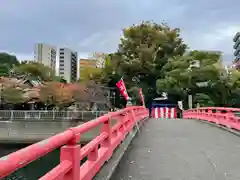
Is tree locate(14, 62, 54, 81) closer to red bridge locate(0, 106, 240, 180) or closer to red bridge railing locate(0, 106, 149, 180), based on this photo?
red bridge locate(0, 106, 240, 180)

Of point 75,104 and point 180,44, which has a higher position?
point 180,44

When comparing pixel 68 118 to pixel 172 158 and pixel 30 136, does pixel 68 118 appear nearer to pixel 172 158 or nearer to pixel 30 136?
pixel 30 136

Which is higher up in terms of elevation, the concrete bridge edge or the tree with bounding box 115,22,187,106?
the tree with bounding box 115,22,187,106

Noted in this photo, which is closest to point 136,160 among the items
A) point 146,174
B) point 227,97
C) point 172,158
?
point 172,158

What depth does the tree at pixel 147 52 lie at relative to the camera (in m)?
55.7

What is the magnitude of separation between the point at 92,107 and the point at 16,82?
1173cm

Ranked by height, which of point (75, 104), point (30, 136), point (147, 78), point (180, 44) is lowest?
point (30, 136)

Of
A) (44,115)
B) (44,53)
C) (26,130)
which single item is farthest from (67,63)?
(26,130)

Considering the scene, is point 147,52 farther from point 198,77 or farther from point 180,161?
point 180,161

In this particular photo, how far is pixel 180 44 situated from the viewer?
2372 inches

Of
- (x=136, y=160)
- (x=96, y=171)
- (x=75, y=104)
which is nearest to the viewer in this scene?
(x=96, y=171)

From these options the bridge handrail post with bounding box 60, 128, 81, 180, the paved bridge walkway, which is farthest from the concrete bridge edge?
the bridge handrail post with bounding box 60, 128, 81, 180

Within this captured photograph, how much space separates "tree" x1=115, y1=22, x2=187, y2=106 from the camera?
55.7 metres

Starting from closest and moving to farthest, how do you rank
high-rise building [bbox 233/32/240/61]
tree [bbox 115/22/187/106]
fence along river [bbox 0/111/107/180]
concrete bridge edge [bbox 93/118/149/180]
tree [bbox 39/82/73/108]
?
1. concrete bridge edge [bbox 93/118/149/180]
2. fence along river [bbox 0/111/107/180]
3. tree [bbox 39/82/73/108]
4. tree [bbox 115/22/187/106]
5. high-rise building [bbox 233/32/240/61]
